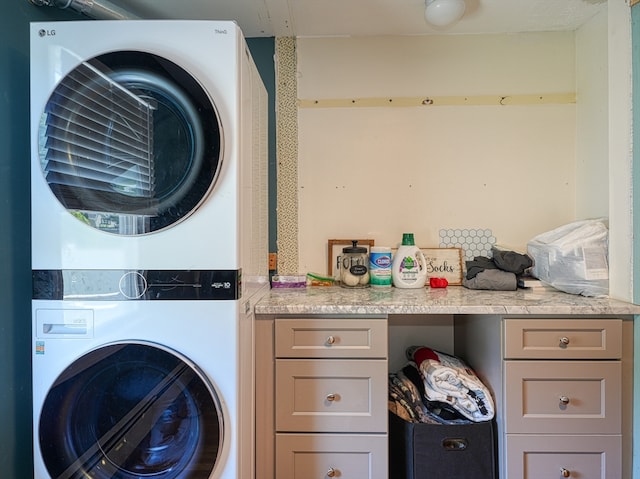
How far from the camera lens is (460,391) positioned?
138 centimetres

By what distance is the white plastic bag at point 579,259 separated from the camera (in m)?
1.47

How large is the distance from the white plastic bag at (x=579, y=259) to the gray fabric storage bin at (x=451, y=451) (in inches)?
27.0

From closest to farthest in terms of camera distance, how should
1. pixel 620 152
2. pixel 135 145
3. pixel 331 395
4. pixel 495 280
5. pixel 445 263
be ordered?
pixel 135 145 < pixel 331 395 < pixel 620 152 < pixel 495 280 < pixel 445 263

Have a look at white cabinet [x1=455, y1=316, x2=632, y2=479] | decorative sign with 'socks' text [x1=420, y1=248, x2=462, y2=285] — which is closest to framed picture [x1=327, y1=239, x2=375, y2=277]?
decorative sign with 'socks' text [x1=420, y1=248, x2=462, y2=285]

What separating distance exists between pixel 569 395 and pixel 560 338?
21 centimetres

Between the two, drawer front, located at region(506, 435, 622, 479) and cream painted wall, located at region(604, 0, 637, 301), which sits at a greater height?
cream painted wall, located at region(604, 0, 637, 301)

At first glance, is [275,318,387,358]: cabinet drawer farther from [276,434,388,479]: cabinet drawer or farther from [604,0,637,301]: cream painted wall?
[604,0,637,301]: cream painted wall

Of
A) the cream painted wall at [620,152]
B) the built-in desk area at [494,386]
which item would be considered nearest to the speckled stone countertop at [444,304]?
the built-in desk area at [494,386]

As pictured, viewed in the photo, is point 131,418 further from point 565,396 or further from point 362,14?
point 362,14

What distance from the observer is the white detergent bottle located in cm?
173

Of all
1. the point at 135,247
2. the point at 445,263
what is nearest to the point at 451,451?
the point at 445,263

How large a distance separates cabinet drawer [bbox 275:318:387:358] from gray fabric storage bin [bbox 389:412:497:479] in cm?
37

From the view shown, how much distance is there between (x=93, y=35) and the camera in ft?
3.58

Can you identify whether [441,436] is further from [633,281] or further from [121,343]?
[121,343]
